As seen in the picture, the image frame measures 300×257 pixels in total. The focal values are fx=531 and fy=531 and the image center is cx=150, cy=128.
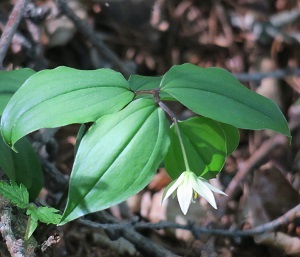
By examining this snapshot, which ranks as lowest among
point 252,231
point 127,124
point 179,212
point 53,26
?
point 179,212

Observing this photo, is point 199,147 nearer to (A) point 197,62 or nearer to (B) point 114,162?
(B) point 114,162

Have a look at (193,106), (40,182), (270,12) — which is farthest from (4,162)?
(270,12)

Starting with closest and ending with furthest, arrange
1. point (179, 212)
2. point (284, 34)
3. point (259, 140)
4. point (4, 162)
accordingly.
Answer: point (4, 162) < point (179, 212) < point (259, 140) < point (284, 34)

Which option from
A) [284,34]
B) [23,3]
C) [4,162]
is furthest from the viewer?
[284,34]

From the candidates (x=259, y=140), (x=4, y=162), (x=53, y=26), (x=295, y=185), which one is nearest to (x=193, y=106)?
(x=4, y=162)

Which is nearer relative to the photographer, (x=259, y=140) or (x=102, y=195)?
(x=102, y=195)

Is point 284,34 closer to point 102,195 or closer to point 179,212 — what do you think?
point 179,212

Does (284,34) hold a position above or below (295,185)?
above
